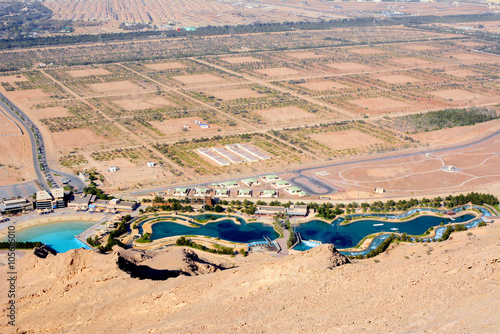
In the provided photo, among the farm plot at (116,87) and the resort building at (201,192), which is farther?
the farm plot at (116,87)

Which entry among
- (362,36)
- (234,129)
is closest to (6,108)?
(234,129)

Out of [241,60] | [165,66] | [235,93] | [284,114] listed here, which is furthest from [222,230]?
[241,60]

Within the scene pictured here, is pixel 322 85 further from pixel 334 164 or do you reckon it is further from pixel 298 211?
pixel 298 211

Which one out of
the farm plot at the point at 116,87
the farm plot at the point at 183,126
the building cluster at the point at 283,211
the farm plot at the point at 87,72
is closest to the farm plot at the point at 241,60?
the farm plot at the point at 87,72

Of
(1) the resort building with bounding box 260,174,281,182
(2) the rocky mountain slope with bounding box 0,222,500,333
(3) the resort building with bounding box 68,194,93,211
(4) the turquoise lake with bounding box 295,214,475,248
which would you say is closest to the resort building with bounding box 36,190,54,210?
(3) the resort building with bounding box 68,194,93,211

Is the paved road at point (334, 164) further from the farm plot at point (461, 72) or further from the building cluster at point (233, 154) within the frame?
the farm plot at point (461, 72)
